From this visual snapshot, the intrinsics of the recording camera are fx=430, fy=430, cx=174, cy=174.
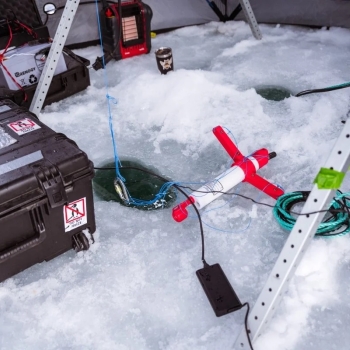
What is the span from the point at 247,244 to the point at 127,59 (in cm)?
177

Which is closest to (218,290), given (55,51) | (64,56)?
(55,51)

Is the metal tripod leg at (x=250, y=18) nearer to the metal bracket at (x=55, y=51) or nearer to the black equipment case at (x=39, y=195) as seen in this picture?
the metal bracket at (x=55, y=51)

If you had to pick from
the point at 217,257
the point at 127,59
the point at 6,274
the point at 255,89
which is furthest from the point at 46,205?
the point at 127,59

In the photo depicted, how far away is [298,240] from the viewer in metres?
1.02

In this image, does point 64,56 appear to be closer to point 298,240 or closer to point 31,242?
point 31,242

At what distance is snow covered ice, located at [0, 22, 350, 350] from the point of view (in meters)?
1.33

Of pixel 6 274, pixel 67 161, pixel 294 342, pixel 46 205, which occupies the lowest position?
pixel 294 342

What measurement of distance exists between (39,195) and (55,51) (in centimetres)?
100

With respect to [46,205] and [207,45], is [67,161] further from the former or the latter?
[207,45]

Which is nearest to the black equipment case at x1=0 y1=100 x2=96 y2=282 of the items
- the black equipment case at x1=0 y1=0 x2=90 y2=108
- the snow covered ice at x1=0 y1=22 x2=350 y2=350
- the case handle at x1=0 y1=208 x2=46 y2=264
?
the case handle at x1=0 y1=208 x2=46 y2=264

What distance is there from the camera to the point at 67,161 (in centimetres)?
135

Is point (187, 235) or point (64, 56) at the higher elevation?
point (64, 56)

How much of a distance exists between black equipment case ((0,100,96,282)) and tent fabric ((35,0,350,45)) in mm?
1630

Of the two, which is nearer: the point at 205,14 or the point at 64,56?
the point at 64,56
